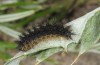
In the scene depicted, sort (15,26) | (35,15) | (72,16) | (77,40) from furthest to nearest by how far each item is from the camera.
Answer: (72,16), (35,15), (15,26), (77,40)

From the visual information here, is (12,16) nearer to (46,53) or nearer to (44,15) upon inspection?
(44,15)

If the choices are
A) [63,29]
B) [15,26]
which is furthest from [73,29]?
[15,26]

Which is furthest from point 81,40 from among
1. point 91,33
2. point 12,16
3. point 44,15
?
point 44,15

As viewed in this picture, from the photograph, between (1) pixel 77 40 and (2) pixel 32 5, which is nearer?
(1) pixel 77 40

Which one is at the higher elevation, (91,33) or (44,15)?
(91,33)

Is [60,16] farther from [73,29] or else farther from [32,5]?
[73,29]

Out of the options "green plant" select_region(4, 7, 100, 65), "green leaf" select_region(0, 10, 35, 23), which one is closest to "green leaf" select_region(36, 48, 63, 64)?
"green plant" select_region(4, 7, 100, 65)

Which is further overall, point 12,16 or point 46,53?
point 12,16
